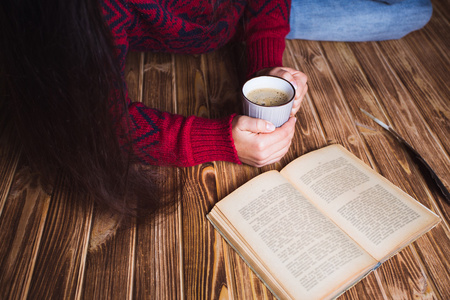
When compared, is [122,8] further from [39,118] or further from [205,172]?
[205,172]

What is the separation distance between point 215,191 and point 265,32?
1.67 feet

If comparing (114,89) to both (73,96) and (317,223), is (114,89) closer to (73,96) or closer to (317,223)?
(73,96)

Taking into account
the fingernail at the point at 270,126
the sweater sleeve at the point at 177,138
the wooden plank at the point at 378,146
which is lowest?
the wooden plank at the point at 378,146

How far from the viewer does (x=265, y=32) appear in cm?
100

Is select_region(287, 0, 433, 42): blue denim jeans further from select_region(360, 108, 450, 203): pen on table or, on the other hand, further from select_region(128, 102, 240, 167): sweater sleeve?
select_region(128, 102, 240, 167): sweater sleeve

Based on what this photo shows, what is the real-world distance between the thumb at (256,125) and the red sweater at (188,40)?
5 cm

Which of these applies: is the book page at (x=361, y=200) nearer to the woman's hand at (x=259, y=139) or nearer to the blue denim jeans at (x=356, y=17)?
the woman's hand at (x=259, y=139)

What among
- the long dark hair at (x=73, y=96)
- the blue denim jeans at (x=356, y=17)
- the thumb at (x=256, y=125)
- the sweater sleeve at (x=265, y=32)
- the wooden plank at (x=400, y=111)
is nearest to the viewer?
the long dark hair at (x=73, y=96)

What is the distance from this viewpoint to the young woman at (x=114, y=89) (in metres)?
0.48

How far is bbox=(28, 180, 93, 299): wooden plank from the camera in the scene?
0.64 metres

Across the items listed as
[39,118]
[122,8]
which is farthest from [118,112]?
[122,8]

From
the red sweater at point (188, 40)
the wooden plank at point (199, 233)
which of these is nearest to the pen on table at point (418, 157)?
the red sweater at point (188, 40)

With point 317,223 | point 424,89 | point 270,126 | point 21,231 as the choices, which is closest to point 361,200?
point 317,223

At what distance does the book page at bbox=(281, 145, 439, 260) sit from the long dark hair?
0.32 m
